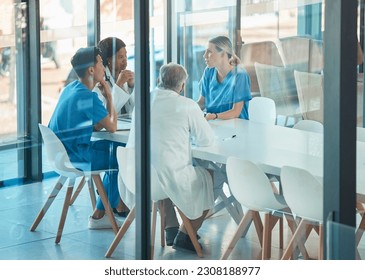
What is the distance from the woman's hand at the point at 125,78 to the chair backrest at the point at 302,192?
1089 millimetres

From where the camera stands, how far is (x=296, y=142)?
4531mm

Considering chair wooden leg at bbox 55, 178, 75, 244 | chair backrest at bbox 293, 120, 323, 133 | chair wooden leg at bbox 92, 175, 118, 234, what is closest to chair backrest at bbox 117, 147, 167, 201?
chair wooden leg at bbox 92, 175, 118, 234

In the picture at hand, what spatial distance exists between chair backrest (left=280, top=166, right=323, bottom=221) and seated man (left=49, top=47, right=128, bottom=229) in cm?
115

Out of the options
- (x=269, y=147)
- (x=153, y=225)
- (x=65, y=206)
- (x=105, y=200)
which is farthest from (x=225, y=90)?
(x=65, y=206)

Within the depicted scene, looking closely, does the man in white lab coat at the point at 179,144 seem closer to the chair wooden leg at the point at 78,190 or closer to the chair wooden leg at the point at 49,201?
the chair wooden leg at the point at 78,190

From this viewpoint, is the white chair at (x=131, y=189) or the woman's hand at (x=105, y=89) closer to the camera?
the white chair at (x=131, y=189)

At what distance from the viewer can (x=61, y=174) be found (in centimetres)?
558

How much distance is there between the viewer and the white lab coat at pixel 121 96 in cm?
527

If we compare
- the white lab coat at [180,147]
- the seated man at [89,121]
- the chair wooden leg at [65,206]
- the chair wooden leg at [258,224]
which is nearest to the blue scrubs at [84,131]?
the seated man at [89,121]

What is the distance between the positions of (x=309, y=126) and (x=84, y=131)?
1.49m

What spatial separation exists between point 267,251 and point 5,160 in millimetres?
1836

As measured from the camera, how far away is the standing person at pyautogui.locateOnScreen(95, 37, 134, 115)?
17.3ft
